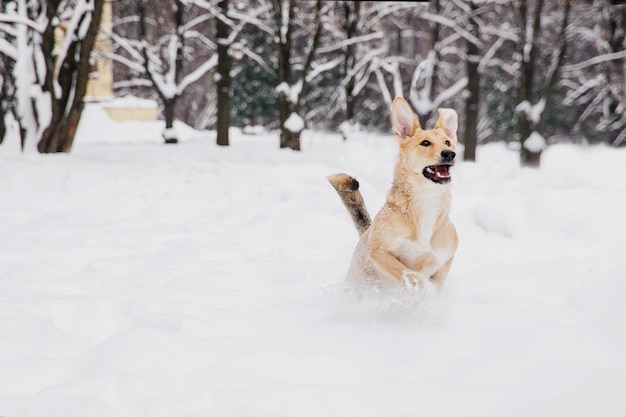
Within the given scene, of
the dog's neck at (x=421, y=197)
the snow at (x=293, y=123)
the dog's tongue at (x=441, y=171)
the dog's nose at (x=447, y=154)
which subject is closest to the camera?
the dog's nose at (x=447, y=154)

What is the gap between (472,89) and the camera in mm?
15609

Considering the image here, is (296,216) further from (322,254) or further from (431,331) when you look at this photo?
(431,331)

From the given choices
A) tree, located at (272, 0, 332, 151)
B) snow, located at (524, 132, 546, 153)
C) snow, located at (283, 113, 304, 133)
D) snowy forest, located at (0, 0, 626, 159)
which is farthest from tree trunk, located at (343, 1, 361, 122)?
snow, located at (524, 132, 546, 153)

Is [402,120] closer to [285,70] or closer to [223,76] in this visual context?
[285,70]

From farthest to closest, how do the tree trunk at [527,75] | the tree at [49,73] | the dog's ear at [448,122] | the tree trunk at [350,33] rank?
1. the tree trunk at [350,33]
2. the tree trunk at [527,75]
3. the tree at [49,73]
4. the dog's ear at [448,122]

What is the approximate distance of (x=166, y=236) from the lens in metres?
6.30

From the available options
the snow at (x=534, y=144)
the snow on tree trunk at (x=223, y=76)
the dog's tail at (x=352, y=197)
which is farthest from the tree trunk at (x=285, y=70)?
the dog's tail at (x=352, y=197)

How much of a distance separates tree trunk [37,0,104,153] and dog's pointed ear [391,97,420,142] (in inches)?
356

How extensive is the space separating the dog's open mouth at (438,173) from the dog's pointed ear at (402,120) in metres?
0.43

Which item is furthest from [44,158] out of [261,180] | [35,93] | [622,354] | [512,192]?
[622,354]

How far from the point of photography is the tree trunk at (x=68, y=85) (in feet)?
36.6

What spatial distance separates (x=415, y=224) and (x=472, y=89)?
1294 cm

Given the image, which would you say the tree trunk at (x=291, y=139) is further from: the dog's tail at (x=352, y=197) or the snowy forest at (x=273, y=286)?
the dog's tail at (x=352, y=197)

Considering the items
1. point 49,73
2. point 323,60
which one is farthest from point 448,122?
point 323,60
